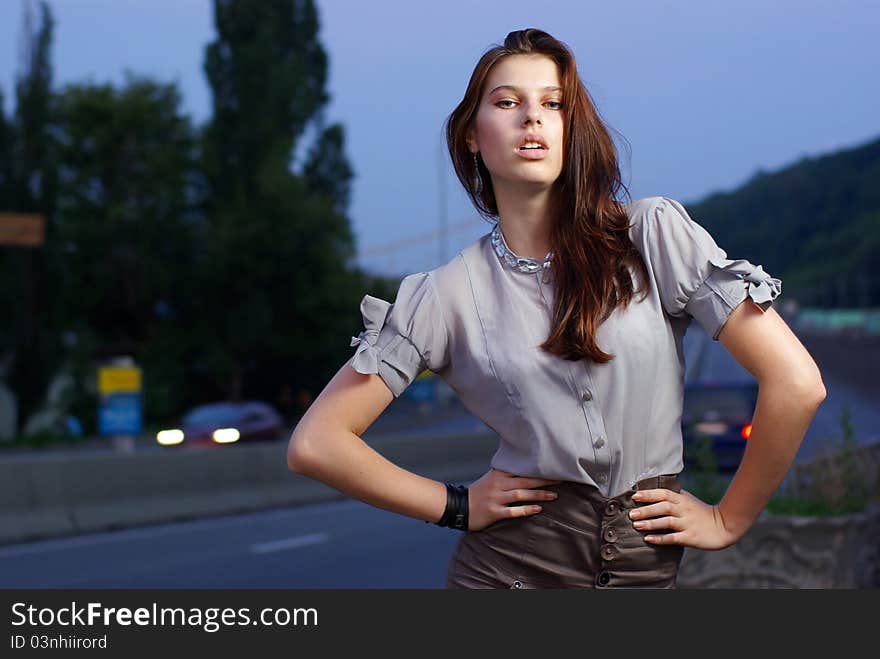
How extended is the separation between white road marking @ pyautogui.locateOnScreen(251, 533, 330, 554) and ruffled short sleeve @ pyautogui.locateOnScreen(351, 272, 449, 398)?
423 inches

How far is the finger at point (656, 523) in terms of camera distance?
2.30 meters

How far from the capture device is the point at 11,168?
122ft

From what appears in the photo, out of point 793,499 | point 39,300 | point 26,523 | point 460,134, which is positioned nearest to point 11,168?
point 39,300

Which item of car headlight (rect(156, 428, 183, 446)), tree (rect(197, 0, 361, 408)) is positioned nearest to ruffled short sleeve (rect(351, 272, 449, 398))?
car headlight (rect(156, 428, 183, 446))

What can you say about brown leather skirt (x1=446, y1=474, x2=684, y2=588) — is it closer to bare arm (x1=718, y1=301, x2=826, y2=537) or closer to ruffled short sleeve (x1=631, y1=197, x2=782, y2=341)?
bare arm (x1=718, y1=301, x2=826, y2=537)

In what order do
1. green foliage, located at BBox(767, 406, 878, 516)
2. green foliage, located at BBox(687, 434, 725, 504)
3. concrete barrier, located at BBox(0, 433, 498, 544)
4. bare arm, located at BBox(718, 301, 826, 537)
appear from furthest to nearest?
concrete barrier, located at BBox(0, 433, 498, 544) < green foliage, located at BBox(687, 434, 725, 504) < green foliage, located at BBox(767, 406, 878, 516) < bare arm, located at BBox(718, 301, 826, 537)

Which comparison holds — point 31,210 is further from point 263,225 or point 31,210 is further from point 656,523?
point 656,523

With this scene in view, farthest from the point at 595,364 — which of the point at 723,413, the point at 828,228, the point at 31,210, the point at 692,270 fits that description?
the point at 828,228

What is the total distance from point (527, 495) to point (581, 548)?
0.41 feet

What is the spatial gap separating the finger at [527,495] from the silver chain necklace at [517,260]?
1.21 ft

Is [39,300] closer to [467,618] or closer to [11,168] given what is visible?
[11,168]

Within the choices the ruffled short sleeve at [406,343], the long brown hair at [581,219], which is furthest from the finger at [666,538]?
the ruffled short sleeve at [406,343]

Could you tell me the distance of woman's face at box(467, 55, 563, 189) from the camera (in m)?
2.39

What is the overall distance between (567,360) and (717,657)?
1.68 feet
